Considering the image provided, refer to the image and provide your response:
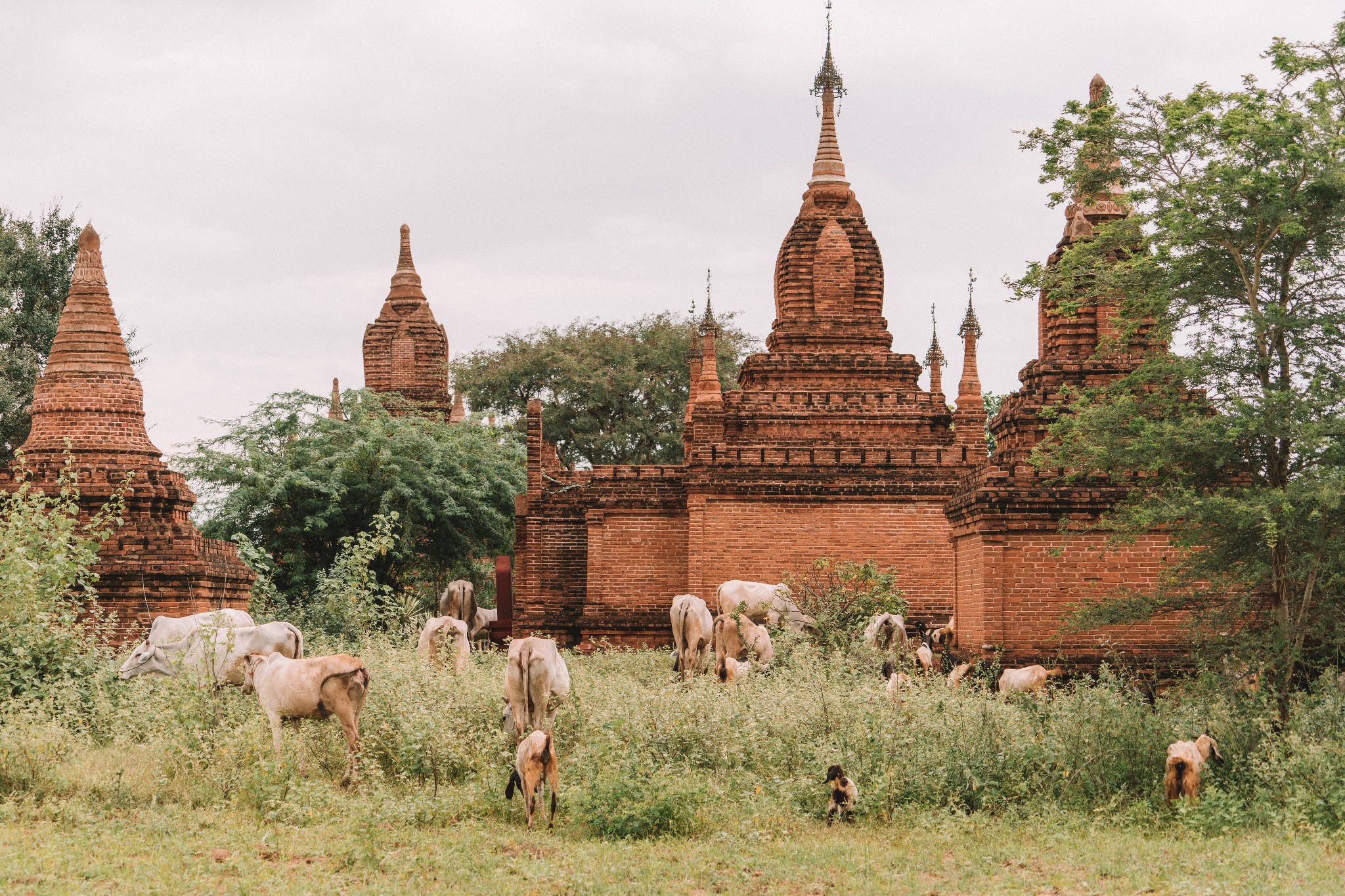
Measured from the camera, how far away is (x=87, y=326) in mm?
16406

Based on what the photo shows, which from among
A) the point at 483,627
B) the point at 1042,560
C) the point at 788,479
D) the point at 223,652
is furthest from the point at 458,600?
the point at 1042,560

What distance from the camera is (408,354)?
41.9 meters

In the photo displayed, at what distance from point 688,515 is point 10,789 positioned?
39.8ft

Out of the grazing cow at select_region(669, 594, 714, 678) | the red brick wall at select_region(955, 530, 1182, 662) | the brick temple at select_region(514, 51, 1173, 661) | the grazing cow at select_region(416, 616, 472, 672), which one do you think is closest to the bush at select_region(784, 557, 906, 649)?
the brick temple at select_region(514, 51, 1173, 661)

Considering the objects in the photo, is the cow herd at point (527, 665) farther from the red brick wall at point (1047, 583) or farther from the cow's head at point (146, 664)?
the red brick wall at point (1047, 583)

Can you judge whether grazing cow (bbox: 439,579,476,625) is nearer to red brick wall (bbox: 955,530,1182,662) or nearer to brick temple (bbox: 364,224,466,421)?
red brick wall (bbox: 955,530,1182,662)

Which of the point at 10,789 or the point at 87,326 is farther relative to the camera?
the point at 87,326

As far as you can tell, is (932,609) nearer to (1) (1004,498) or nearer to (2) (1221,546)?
(1) (1004,498)

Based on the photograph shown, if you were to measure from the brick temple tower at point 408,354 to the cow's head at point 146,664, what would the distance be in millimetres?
28674

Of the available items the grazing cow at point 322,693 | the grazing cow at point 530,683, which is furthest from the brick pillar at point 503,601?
the grazing cow at point 322,693

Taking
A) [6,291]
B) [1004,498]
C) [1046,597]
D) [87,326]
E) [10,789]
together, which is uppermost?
[6,291]

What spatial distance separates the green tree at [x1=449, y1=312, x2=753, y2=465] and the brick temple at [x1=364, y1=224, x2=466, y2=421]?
0.77m

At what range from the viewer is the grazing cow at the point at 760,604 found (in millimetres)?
17422

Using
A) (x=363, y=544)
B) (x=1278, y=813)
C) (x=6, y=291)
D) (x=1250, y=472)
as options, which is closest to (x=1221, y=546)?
(x=1250, y=472)
